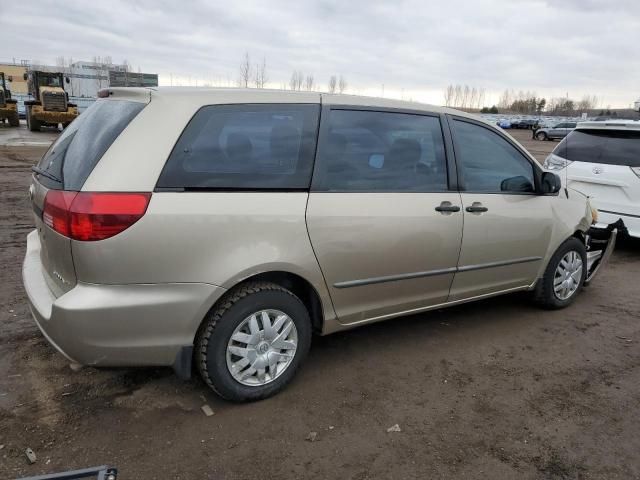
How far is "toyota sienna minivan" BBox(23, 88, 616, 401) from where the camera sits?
96.0 inches

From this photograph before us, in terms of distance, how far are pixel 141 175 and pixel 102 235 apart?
345mm

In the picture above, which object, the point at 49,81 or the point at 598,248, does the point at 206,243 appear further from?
the point at 49,81

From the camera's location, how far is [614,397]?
3143 millimetres

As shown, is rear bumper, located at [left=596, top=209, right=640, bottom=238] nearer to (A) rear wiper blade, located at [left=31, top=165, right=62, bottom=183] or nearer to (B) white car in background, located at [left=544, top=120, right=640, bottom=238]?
(B) white car in background, located at [left=544, top=120, right=640, bottom=238]

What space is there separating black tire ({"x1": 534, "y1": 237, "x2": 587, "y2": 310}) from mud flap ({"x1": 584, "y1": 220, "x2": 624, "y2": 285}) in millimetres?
395

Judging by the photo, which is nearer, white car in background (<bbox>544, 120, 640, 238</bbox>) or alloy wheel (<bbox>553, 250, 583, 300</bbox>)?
alloy wheel (<bbox>553, 250, 583, 300</bbox>)

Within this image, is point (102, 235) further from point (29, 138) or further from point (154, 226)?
point (29, 138)

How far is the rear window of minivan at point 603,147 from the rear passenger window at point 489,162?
116 inches

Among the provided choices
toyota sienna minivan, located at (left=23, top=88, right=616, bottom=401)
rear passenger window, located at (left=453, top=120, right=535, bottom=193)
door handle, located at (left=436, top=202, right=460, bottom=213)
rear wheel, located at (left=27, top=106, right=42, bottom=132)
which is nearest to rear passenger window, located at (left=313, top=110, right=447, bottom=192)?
toyota sienna minivan, located at (left=23, top=88, right=616, bottom=401)

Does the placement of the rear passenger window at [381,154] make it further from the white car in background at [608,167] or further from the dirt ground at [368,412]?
the white car in background at [608,167]

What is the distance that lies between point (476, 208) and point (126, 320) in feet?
8.11

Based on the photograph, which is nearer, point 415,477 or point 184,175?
point 415,477

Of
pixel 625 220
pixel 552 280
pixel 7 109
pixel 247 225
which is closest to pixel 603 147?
pixel 625 220

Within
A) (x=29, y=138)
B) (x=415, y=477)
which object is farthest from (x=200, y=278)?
(x=29, y=138)
